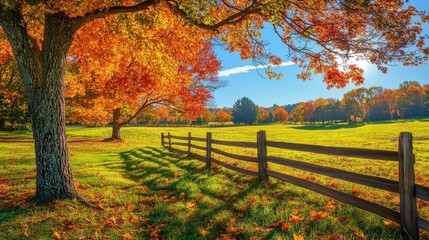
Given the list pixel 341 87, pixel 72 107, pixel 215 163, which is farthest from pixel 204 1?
pixel 72 107

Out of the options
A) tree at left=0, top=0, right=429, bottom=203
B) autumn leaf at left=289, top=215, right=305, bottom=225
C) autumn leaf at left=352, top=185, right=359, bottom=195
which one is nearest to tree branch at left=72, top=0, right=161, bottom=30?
tree at left=0, top=0, right=429, bottom=203

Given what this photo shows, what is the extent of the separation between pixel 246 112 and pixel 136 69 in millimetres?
105011

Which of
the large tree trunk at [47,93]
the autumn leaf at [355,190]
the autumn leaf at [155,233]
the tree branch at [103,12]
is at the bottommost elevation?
the autumn leaf at [155,233]

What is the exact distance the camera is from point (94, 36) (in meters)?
11.1

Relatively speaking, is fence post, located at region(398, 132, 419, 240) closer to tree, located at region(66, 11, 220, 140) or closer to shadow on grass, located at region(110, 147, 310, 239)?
shadow on grass, located at region(110, 147, 310, 239)

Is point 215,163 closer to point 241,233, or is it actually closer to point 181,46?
point 181,46

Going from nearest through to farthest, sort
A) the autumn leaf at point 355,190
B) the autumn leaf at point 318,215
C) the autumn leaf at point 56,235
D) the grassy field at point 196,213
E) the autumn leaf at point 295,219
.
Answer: the autumn leaf at point 56,235 → the grassy field at point 196,213 → the autumn leaf at point 295,219 → the autumn leaf at point 318,215 → the autumn leaf at point 355,190

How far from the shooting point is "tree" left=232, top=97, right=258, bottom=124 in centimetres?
12750

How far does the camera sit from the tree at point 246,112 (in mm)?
127500

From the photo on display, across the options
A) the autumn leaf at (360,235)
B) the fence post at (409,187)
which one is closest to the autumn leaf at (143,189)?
the autumn leaf at (360,235)

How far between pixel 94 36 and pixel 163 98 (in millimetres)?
20005

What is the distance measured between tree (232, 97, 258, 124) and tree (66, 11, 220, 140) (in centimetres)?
9247

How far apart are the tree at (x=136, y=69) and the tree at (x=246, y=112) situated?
A: 92.5 meters

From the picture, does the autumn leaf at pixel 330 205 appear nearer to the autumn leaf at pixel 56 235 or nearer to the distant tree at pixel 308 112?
the autumn leaf at pixel 56 235
